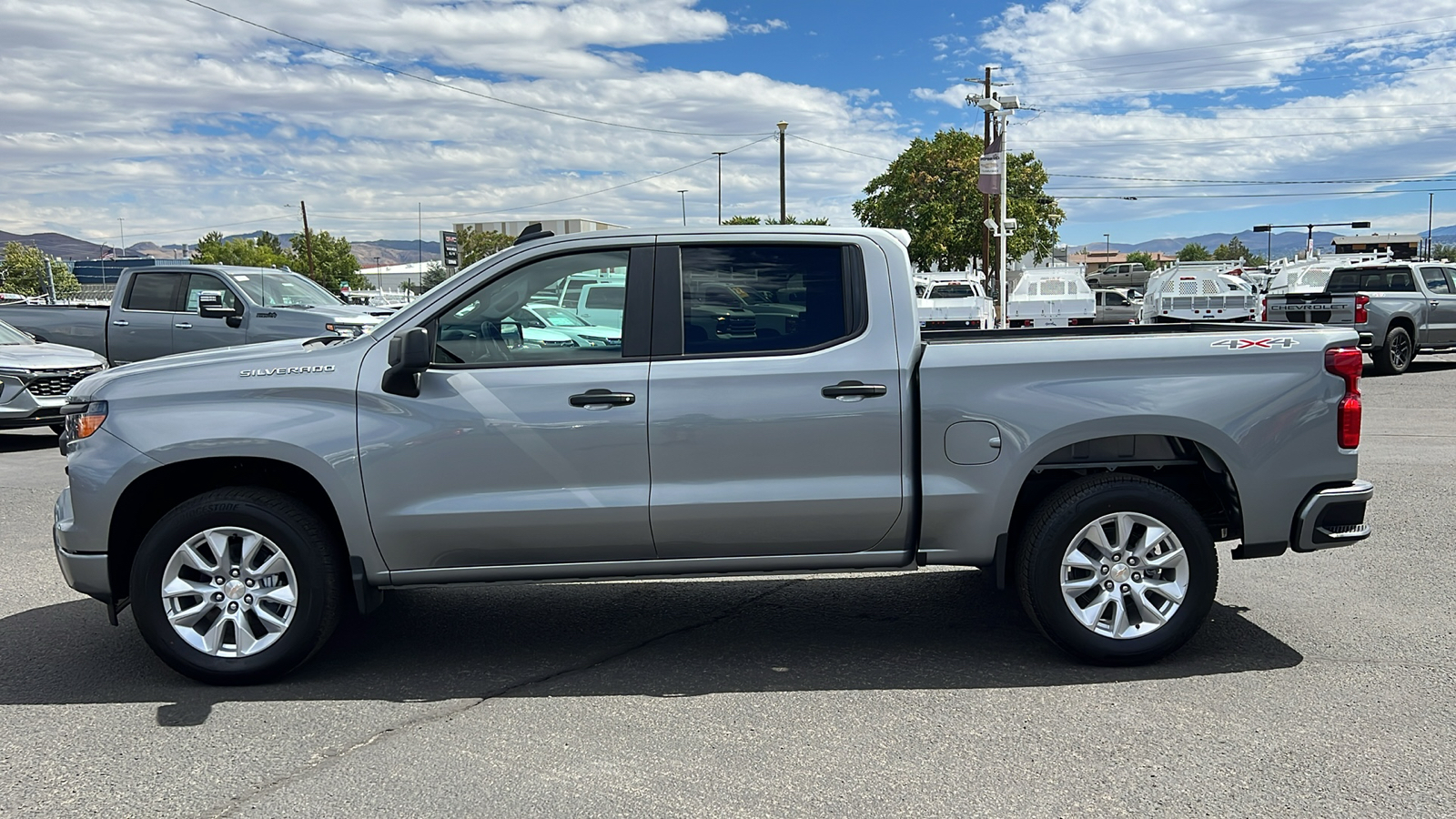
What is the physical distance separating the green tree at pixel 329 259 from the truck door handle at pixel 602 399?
321 ft

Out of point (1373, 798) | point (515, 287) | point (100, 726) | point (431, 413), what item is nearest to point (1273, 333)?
point (1373, 798)

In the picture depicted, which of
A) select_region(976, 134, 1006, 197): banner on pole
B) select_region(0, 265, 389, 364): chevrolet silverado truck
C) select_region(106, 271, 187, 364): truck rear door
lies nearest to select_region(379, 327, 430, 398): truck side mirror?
select_region(0, 265, 389, 364): chevrolet silverado truck

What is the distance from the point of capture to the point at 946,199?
206 feet

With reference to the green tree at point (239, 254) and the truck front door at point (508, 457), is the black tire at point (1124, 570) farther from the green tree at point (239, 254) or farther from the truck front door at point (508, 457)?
the green tree at point (239, 254)

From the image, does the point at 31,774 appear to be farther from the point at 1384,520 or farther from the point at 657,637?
the point at 1384,520

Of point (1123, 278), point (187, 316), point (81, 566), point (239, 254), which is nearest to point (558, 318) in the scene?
point (81, 566)

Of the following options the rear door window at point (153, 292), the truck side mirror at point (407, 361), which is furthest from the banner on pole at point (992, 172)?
the truck side mirror at point (407, 361)

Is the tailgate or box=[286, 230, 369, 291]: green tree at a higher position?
box=[286, 230, 369, 291]: green tree

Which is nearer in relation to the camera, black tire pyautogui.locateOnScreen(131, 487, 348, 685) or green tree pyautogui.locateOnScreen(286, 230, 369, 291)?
black tire pyautogui.locateOnScreen(131, 487, 348, 685)

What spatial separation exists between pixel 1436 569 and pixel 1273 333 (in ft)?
8.22

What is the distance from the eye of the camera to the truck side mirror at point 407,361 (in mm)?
4637

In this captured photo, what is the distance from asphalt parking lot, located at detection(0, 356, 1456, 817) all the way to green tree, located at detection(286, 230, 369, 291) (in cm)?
9708

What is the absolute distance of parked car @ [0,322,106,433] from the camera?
41.9 feet

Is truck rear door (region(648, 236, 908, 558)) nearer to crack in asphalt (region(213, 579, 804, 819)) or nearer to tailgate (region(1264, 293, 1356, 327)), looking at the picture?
crack in asphalt (region(213, 579, 804, 819))
